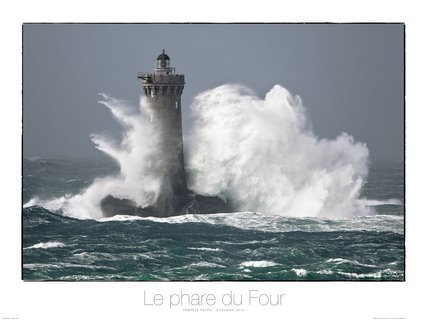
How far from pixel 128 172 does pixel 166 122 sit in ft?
6.41

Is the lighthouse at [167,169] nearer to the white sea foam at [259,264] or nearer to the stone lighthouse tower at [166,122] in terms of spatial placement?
the stone lighthouse tower at [166,122]

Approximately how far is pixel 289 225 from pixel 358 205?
2344mm

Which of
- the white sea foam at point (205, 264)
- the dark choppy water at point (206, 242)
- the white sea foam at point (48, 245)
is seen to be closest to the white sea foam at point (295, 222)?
the dark choppy water at point (206, 242)

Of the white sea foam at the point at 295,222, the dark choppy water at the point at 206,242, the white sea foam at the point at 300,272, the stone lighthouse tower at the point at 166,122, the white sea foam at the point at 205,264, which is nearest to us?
the white sea foam at the point at 300,272

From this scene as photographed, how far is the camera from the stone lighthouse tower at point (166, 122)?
5138cm

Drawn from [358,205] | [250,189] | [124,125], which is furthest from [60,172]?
[358,205]

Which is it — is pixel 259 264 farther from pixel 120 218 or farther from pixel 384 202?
pixel 120 218

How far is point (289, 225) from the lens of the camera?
5134 centimetres

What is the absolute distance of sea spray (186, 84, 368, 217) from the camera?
52062 mm

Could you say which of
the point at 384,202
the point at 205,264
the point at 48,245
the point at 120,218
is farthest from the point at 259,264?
the point at 48,245

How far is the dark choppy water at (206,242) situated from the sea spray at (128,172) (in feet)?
1.27

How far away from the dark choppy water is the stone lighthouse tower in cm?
109

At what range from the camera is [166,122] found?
52.1 meters

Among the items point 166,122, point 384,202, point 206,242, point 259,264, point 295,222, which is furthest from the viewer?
point 166,122
